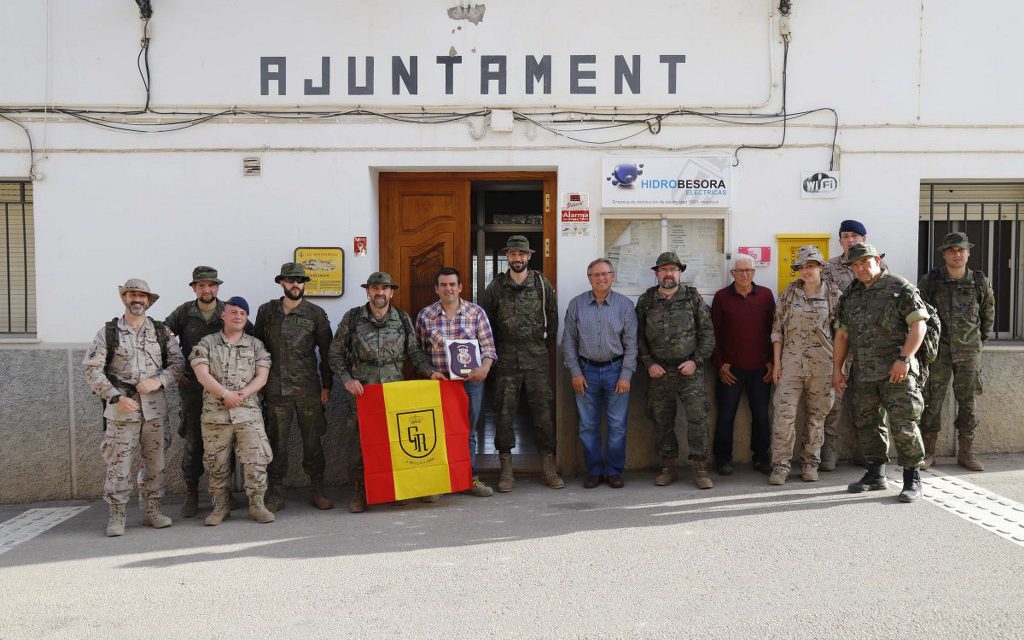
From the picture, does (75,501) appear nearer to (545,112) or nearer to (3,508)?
(3,508)

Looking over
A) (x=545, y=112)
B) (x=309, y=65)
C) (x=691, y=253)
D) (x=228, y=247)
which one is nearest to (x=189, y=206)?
(x=228, y=247)

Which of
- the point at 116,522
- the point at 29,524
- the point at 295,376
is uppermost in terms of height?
the point at 295,376

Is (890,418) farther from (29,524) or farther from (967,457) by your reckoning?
(29,524)

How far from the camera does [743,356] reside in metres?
6.39

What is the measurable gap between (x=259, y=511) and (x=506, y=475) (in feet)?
6.66

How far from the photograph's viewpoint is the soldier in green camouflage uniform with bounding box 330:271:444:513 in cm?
578

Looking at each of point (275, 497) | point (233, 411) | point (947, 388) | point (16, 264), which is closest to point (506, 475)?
point (275, 497)

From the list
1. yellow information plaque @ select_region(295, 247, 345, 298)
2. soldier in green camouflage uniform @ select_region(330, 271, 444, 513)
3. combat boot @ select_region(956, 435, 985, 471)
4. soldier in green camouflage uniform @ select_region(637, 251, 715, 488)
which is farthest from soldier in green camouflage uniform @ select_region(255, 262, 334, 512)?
combat boot @ select_region(956, 435, 985, 471)

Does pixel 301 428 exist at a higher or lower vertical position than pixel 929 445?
higher

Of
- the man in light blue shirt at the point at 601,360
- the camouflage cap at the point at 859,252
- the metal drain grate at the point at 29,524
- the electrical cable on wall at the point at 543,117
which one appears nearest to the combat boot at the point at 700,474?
the man in light blue shirt at the point at 601,360

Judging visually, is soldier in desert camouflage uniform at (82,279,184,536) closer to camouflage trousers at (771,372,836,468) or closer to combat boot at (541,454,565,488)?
combat boot at (541,454,565,488)

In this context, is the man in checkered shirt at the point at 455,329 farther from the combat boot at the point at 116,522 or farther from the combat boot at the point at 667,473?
the combat boot at the point at 116,522

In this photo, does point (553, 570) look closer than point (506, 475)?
Yes

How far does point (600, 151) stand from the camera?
6613 millimetres
